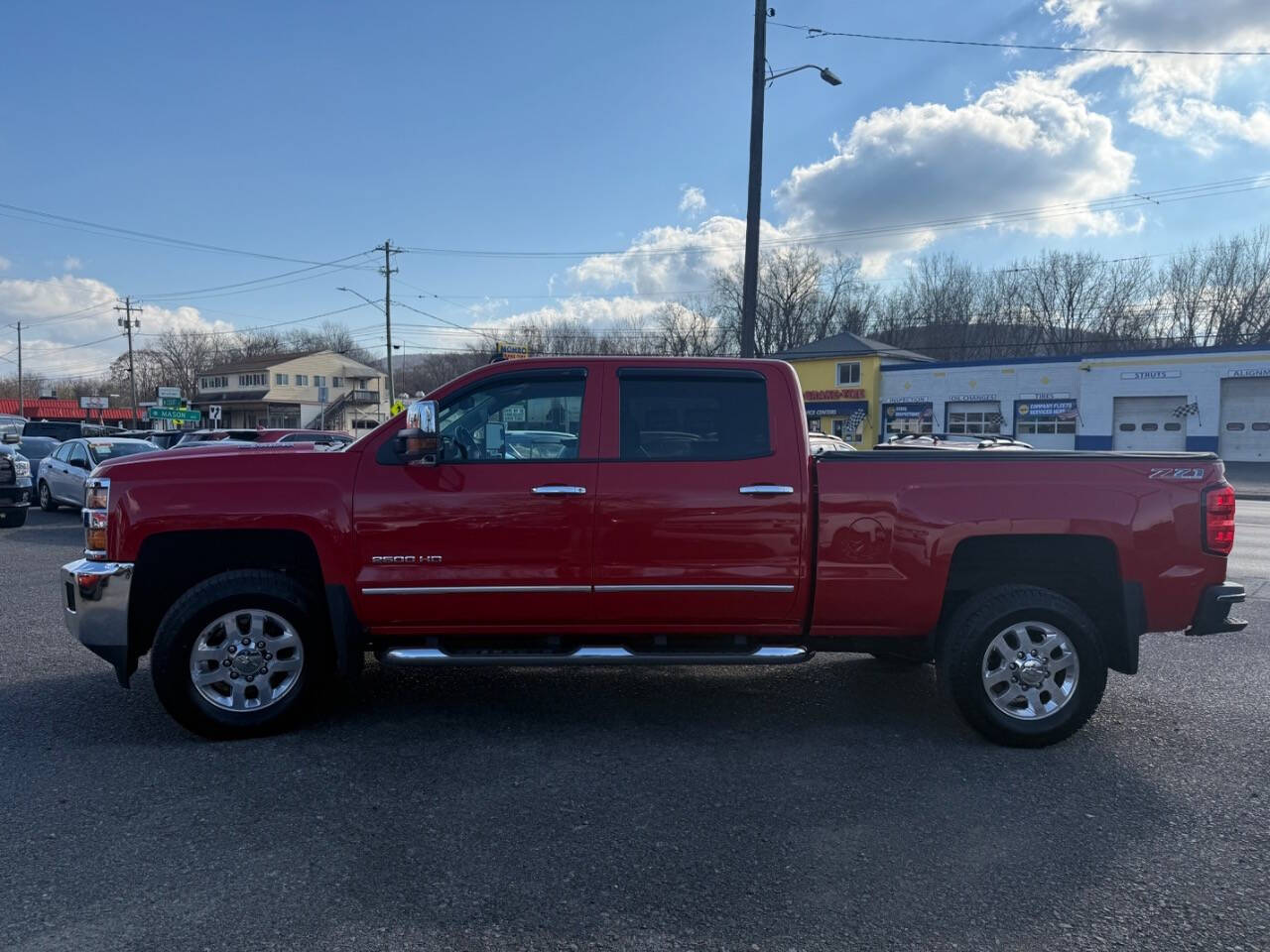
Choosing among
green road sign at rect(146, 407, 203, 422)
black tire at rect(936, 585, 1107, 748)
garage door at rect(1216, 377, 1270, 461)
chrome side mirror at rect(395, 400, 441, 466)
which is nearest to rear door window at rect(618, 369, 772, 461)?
chrome side mirror at rect(395, 400, 441, 466)

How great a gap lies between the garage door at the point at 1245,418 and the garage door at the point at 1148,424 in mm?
1427

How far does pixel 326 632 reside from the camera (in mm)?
4730

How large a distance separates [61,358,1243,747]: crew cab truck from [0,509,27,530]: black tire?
38.6 ft

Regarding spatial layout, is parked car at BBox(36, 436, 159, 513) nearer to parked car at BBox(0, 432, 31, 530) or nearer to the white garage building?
parked car at BBox(0, 432, 31, 530)

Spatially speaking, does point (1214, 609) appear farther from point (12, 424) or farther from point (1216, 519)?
point (12, 424)

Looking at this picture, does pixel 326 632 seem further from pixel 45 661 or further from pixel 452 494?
pixel 45 661

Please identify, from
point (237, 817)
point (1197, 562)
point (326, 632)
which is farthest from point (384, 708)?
point (1197, 562)

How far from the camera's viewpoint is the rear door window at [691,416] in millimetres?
4730

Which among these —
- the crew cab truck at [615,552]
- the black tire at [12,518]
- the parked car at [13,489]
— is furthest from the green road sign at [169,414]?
the crew cab truck at [615,552]

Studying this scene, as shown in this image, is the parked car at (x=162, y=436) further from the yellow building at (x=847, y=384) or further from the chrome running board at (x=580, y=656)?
the yellow building at (x=847, y=384)

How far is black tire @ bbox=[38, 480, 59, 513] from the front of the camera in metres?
17.9

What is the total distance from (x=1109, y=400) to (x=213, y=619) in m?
39.9

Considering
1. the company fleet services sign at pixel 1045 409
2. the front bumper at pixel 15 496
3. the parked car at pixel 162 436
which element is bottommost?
the front bumper at pixel 15 496

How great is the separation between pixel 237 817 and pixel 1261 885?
4.06 meters
